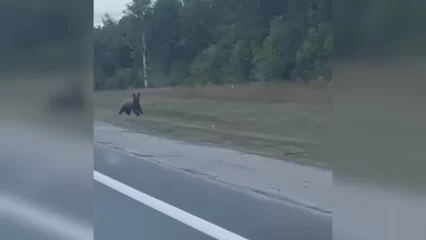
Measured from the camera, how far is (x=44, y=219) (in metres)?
1.93

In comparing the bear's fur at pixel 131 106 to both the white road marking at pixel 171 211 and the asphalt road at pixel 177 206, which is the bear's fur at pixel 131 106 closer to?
the asphalt road at pixel 177 206

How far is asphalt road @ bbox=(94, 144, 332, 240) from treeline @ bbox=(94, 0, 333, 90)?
0.35 m

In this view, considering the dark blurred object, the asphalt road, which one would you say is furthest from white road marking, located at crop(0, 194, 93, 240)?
the dark blurred object

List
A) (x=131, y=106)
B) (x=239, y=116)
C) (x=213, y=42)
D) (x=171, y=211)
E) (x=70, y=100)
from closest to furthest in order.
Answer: (x=70, y=100), (x=213, y=42), (x=239, y=116), (x=131, y=106), (x=171, y=211)

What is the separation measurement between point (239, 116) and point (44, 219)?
0.82 metres

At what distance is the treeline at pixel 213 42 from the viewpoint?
1492 mm

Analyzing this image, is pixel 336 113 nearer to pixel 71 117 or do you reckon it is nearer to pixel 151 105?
pixel 71 117

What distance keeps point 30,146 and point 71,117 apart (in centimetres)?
26

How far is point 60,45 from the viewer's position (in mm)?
Answer: 1787

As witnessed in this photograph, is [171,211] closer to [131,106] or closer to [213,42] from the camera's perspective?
[131,106]

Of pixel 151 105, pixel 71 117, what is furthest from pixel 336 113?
pixel 151 105

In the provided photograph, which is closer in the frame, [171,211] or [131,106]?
[131,106]

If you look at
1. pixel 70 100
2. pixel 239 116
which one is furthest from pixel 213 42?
pixel 70 100

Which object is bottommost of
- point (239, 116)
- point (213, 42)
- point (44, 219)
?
point (44, 219)
